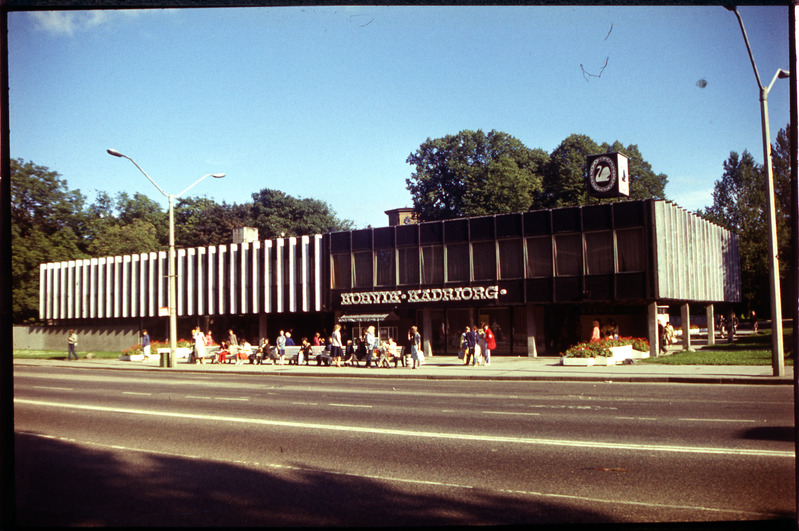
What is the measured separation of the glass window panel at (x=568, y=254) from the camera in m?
34.8

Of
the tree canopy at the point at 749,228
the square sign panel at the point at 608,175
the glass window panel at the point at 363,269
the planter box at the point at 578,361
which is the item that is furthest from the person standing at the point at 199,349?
the tree canopy at the point at 749,228

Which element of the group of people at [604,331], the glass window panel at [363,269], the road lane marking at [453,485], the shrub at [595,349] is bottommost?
Answer: the shrub at [595,349]

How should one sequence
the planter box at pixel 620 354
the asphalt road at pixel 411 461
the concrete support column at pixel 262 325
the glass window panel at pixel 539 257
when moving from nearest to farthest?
the asphalt road at pixel 411 461 < the planter box at pixel 620 354 < the glass window panel at pixel 539 257 < the concrete support column at pixel 262 325

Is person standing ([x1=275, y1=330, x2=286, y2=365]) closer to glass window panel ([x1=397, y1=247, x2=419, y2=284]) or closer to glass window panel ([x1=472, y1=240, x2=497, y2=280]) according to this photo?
glass window panel ([x1=397, y1=247, x2=419, y2=284])

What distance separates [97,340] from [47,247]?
47.7 metres

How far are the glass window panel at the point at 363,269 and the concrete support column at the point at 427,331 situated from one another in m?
4.36

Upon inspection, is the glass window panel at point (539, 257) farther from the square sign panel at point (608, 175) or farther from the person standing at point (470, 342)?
the person standing at point (470, 342)

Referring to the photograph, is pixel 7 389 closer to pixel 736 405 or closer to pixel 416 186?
pixel 736 405

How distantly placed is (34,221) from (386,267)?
3536 centimetres

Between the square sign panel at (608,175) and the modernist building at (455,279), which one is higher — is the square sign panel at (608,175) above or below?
above

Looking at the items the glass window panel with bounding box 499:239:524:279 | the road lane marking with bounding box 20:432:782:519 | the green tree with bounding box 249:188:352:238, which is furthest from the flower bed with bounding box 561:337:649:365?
the green tree with bounding box 249:188:352:238

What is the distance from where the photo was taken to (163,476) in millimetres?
7633

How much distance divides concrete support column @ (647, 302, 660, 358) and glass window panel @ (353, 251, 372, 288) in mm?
17089

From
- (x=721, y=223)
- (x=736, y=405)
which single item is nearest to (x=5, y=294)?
(x=736, y=405)
